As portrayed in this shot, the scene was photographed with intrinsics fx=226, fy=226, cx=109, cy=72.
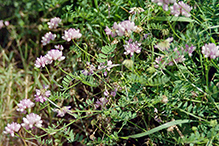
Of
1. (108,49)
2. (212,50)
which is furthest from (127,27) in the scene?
(212,50)

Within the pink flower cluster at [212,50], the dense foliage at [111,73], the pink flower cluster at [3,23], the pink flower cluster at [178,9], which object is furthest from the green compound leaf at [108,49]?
the pink flower cluster at [3,23]

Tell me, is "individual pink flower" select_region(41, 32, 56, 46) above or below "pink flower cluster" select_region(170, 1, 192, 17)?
below

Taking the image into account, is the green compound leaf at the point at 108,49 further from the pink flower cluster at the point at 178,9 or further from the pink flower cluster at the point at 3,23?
the pink flower cluster at the point at 3,23

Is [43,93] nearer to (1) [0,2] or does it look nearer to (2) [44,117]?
(2) [44,117]

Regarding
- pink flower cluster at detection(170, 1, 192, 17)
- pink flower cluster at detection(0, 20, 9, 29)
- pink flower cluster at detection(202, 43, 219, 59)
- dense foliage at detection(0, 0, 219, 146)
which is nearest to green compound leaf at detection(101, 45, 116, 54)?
dense foliage at detection(0, 0, 219, 146)

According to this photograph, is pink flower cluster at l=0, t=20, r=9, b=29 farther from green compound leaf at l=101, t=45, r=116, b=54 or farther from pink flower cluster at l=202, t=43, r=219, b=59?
pink flower cluster at l=202, t=43, r=219, b=59

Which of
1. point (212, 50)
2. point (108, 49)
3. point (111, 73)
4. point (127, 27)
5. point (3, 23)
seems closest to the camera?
point (212, 50)

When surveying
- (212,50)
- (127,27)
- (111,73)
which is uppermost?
(127,27)

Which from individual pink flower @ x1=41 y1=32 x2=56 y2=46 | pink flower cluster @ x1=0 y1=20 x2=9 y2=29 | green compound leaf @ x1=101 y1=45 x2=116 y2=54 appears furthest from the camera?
pink flower cluster @ x1=0 y1=20 x2=9 y2=29

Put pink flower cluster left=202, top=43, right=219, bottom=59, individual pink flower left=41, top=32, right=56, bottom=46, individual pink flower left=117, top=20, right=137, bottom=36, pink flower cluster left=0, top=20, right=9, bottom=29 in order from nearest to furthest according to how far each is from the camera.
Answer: pink flower cluster left=202, top=43, right=219, bottom=59 < individual pink flower left=117, top=20, right=137, bottom=36 < individual pink flower left=41, top=32, right=56, bottom=46 < pink flower cluster left=0, top=20, right=9, bottom=29

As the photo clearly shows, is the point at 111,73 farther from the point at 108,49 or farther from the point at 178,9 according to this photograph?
the point at 178,9

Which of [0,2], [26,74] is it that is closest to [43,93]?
[26,74]
